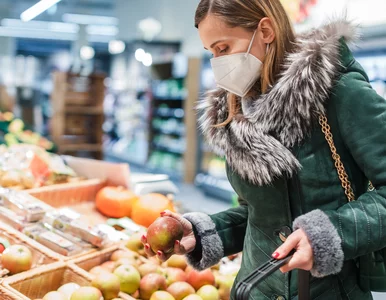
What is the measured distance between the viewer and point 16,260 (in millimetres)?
1740

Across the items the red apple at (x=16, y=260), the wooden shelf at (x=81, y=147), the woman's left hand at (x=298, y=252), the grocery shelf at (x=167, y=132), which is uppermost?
the woman's left hand at (x=298, y=252)

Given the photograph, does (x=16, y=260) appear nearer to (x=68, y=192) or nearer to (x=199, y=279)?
(x=199, y=279)

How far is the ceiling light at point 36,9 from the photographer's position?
1306 centimetres

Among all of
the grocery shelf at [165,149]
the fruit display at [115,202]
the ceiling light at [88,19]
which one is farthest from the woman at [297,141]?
the ceiling light at [88,19]

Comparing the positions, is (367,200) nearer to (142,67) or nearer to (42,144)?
(42,144)

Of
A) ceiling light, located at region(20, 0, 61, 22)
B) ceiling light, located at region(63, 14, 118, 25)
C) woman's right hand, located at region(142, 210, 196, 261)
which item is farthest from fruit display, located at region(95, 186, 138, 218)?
ceiling light, located at region(63, 14, 118, 25)

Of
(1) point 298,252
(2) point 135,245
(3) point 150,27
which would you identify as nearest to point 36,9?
(3) point 150,27

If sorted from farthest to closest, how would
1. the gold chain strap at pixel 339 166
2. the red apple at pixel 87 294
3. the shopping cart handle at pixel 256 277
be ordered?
the red apple at pixel 87 294 → the gold chain strap at pixel 339 166 → the shopping cart handle at pixel 256 277

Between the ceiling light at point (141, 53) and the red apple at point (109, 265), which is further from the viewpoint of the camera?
the ceiling light at point (141, 53)

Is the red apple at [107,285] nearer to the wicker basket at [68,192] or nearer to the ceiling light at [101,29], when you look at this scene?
the wicker basket at [68,192]

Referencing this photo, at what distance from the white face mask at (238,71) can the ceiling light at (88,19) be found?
16.3 meters

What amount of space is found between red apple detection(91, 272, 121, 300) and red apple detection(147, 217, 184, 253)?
0.39 meters

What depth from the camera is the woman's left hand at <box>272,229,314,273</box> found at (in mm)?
917

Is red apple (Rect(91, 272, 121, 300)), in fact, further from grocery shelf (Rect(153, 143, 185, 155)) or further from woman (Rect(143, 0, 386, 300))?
grocery shelf (Rect(153, 143, 185, 155))
